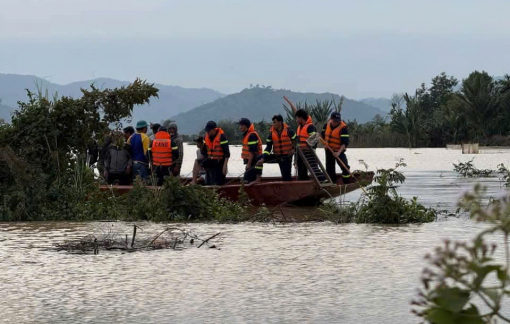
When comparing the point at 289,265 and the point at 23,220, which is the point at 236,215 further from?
the point at 289,265

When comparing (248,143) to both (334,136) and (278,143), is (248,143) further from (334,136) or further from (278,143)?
(334,136)

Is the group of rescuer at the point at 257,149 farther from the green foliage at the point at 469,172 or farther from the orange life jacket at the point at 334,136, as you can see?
the green foliage at the point at 469,172

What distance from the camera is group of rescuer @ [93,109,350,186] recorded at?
19.3 meters

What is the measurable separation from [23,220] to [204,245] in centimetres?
475

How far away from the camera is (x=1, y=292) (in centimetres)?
843

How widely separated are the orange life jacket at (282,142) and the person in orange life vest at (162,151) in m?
1.92

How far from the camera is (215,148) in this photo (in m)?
19.4

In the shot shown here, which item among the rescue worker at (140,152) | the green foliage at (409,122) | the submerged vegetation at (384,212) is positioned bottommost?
the submerged vegetation at (384,212)

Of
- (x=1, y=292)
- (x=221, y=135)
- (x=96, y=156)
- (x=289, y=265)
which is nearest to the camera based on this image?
(x=1, y=292)

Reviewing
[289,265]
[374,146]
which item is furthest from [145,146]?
[374,146]

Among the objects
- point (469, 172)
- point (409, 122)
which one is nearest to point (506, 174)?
point (469, 172)

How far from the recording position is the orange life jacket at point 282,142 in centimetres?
1927

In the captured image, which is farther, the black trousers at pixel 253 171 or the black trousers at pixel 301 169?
the black trousers at pixel 301 169

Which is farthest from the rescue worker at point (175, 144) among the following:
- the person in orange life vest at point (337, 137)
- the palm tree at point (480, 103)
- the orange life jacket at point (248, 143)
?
the palm tree at point (480, 103)
